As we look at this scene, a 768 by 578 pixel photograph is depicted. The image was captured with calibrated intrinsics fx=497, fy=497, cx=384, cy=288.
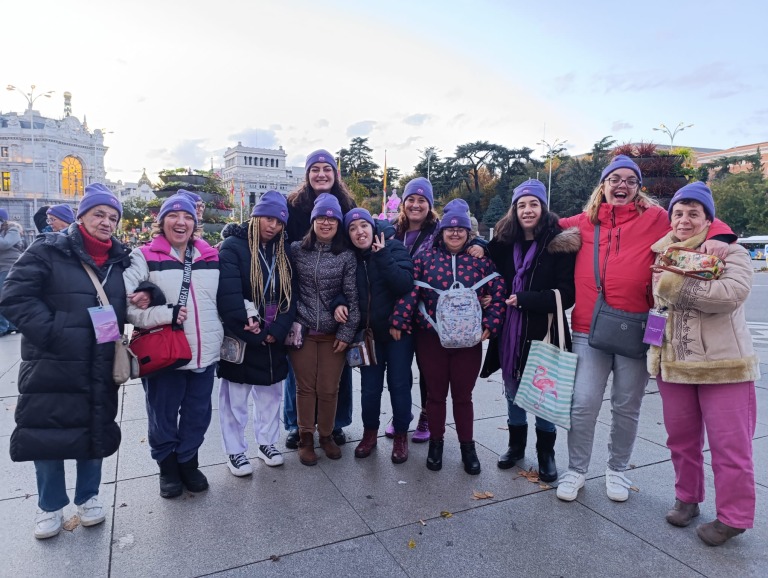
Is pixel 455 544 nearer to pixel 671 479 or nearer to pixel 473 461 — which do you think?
pixel 473 461

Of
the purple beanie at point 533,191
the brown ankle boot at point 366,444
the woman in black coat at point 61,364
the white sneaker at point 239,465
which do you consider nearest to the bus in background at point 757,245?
the purple beanie at point 533,191

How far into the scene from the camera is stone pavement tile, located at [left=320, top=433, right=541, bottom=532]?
3.03 meters

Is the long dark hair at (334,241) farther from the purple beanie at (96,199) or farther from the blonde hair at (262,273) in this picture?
the purple beanie at (96,199)

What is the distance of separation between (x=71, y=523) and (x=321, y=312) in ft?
6.35

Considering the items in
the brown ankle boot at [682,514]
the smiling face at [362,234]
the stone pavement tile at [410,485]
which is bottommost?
the stone pavement tile at [410,485]

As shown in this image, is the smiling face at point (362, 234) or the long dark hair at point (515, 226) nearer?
the long dark hair at point (515, 226)

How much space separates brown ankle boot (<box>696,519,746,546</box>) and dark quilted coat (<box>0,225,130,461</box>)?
10.9ft

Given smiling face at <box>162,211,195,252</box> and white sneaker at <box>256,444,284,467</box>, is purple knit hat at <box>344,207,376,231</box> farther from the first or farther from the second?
white sneaker at <box>256,444,284,467</box>

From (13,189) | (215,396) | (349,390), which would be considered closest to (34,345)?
(349,390)

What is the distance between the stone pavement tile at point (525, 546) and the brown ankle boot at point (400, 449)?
779mm

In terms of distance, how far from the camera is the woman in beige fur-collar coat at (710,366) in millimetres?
2646

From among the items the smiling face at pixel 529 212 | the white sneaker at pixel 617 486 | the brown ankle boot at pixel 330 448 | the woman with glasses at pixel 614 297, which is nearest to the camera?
the woman with glasses at pixel 614 297

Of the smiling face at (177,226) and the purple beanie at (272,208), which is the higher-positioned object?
the purple beanie at (272,208)

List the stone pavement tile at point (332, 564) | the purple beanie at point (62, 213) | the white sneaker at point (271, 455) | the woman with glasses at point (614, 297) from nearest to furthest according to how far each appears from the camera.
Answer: the stone pavement tile at point (332, 564) → the woman with glasses at point (614, 297) → the white sneaker at point (271, 455) → the purple beanie at point (62, 213)
